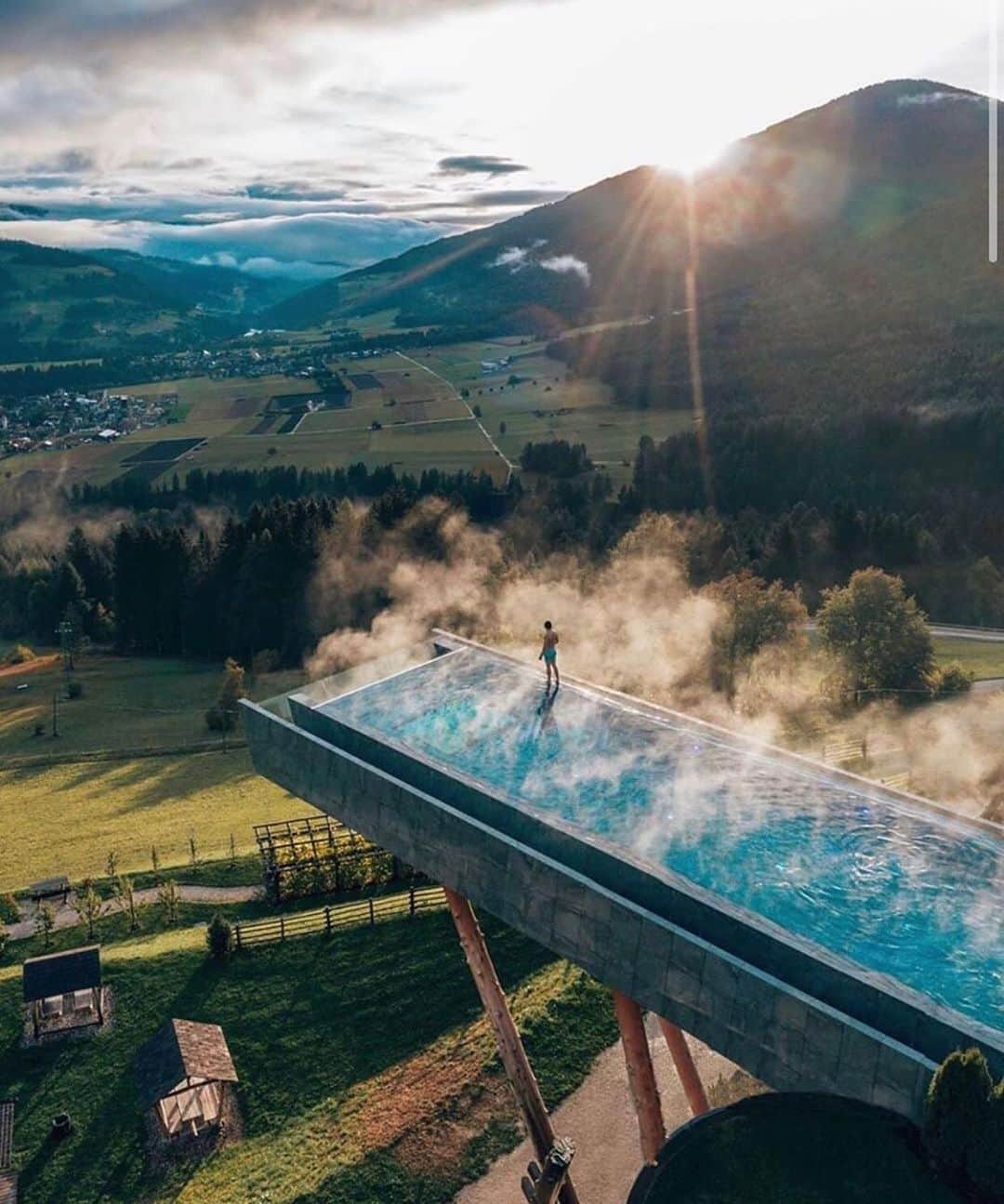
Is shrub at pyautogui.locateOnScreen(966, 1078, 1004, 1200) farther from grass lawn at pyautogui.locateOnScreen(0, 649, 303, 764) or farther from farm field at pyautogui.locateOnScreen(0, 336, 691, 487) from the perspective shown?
farm field at pyautogui.locateOnScreen(0, 336, 691, 487)

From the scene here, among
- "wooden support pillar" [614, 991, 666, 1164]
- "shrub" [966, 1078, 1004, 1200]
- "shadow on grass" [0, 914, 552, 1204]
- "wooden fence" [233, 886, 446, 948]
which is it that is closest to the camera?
"shrub" [966, 1078, 1004, 1200]

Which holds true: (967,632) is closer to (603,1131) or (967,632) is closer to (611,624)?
(611,624)

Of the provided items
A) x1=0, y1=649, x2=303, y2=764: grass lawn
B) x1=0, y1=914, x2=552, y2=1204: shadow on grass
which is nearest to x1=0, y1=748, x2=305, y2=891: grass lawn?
x1=0, y1=649, x2=303, y2=764: grass lawn

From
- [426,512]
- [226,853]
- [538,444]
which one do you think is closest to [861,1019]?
[226,853]

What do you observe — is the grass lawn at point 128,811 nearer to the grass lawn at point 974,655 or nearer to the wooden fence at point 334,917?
the wooden fence at point 334,917

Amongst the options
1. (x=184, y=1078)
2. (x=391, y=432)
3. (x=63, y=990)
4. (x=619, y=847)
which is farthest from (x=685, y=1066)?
(x=391, y=432)

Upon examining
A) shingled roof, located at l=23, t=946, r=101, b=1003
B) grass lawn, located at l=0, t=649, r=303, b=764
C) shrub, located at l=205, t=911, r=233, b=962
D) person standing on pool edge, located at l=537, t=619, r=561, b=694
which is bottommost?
grass lawn, located at l=0, t=649, r=303, b=764

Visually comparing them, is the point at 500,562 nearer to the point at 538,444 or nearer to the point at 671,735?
the point at 671,735
